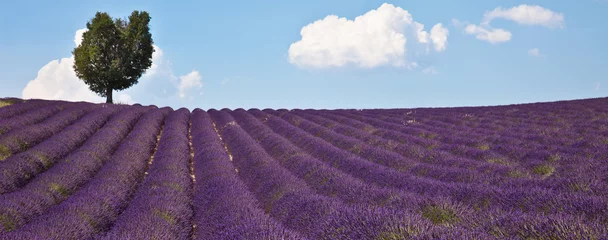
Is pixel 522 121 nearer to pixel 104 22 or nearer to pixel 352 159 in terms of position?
pixel 352 159

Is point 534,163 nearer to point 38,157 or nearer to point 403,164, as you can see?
point 403,164

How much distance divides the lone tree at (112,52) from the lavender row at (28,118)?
1381cm

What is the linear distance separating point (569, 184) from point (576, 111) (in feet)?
46.6

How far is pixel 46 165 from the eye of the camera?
9.67 metres

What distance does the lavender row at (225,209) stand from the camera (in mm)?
4199

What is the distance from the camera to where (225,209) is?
5641 mm

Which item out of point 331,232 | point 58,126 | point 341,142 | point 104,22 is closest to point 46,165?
point 58,126

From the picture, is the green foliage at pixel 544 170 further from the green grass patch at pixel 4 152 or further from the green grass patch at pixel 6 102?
the green grass patch at pixel 6 102

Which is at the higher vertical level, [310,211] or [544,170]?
[310,211]

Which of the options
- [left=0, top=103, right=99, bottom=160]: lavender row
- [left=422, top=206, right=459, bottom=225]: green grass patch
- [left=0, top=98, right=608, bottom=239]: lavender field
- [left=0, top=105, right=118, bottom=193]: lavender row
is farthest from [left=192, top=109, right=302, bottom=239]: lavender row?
[left=0, top=103, right=99, bottom=160]: lavender row

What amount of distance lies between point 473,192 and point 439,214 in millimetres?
1481

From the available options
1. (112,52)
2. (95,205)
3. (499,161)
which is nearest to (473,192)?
(499,161)

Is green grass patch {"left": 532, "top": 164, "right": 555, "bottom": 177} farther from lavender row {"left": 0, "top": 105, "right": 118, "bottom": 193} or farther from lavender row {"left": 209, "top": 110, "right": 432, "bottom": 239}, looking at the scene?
lavender row {"left": 0, "top": 105, "right": 118, "bottom": 193}

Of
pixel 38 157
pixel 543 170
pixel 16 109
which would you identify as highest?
pixel 16 109
